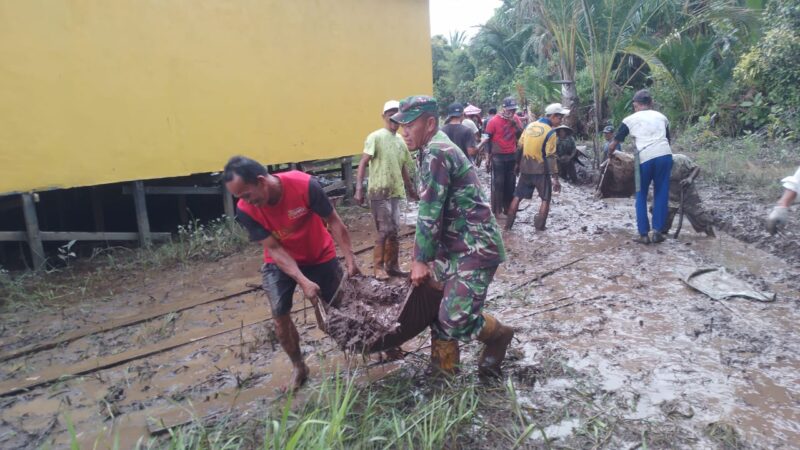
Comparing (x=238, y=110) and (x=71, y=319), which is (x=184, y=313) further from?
(x=238, y=110)

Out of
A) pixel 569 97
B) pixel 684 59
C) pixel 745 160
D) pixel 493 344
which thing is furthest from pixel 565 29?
pixel 493 344

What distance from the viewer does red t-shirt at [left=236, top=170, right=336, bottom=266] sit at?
3383 mm

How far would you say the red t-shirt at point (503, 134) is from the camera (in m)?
7.99

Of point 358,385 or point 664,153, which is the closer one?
point 358,385

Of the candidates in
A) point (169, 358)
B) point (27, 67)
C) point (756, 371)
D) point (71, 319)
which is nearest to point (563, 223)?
point (756, 371)

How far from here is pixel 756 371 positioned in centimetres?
358

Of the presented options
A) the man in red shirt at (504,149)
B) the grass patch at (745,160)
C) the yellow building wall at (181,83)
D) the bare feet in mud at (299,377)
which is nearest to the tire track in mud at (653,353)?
the bare feet in mud at (299,377)

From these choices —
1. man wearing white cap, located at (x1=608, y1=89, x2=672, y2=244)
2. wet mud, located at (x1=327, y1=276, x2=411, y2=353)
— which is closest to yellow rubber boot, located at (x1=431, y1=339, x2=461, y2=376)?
wet mud, located at (x1=327, y1=276, x2=411, y2=353)

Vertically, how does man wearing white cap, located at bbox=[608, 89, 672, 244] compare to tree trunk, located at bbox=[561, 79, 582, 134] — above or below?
below

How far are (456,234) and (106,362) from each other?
3.03m

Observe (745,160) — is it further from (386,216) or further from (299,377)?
(299,377)

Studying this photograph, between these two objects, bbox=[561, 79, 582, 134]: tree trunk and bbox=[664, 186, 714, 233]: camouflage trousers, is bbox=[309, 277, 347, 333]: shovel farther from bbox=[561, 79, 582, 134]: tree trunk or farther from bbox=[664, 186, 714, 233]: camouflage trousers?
bbox=[561, 79, 582, 134]: tree trunk

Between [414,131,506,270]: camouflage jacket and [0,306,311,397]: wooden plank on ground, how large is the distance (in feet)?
7.35

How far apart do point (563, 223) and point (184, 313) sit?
18.5 ft
